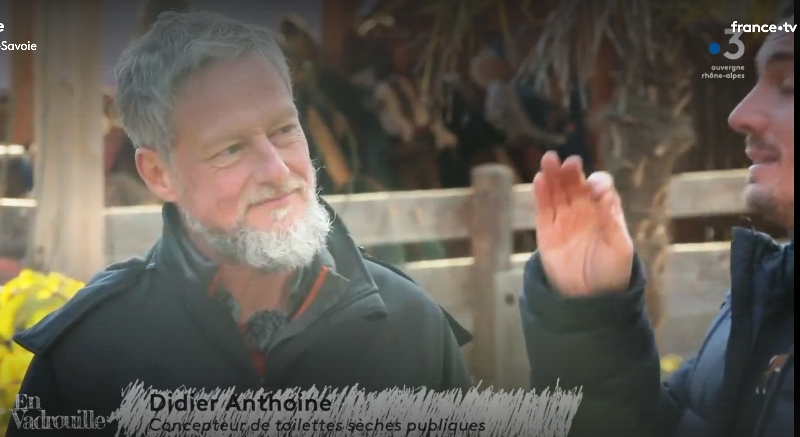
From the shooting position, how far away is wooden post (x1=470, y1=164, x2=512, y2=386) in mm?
2482

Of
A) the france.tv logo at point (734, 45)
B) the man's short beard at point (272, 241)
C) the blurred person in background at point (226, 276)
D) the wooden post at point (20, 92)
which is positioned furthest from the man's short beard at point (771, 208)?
the wooden post at point (20, 92)

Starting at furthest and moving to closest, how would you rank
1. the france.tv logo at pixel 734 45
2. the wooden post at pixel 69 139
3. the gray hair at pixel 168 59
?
the france.tv logo at pixel 734 45
the wooden post at pixel 69 139
the gray hair at pixel 168 59

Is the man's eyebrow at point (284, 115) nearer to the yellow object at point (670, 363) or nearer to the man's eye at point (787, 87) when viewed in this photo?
the yellow object at point (670, 363)

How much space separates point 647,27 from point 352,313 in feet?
3.91

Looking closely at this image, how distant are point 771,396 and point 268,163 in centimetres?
150

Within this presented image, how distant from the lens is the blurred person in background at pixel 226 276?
2.32 m

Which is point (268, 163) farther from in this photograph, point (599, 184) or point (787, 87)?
point (787, 87)

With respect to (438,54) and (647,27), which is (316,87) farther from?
(647,27)

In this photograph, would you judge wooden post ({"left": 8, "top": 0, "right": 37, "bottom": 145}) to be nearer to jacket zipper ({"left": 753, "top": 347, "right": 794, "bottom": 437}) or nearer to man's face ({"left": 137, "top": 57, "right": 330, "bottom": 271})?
man's face ({"left": 137, "top": 57, "right": 330, "bottom": 271})

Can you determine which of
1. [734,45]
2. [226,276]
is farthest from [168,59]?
[734,45]

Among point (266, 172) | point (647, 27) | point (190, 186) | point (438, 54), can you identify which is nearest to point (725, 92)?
point (647, 27)

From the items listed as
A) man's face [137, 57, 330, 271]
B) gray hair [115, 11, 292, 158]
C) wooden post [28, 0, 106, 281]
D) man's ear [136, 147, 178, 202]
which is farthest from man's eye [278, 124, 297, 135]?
wooden post [28, 0, 106, 281]

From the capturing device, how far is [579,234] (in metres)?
2.37

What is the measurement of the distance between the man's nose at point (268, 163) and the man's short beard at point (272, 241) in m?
0.10
